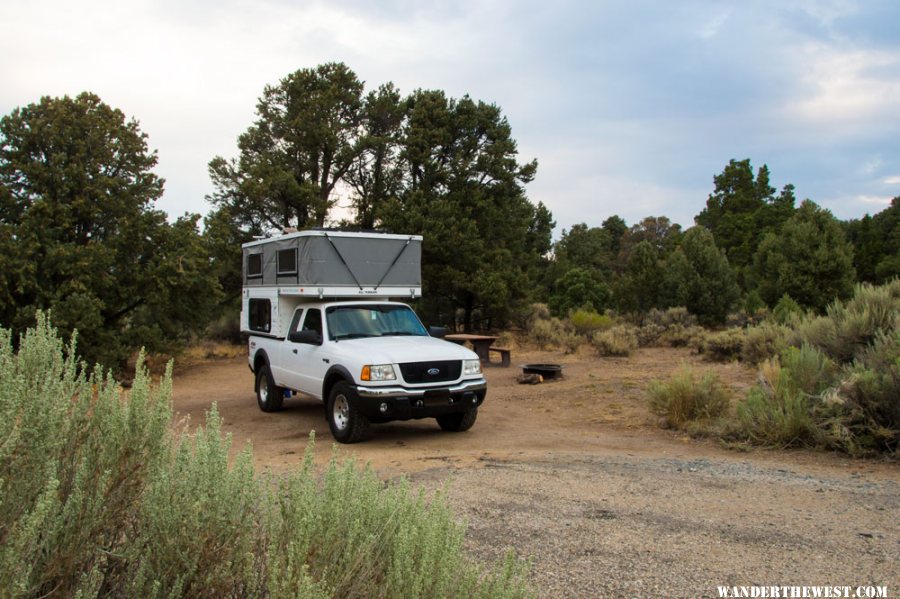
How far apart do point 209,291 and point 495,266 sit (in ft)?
38.8

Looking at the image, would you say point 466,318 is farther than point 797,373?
Yes

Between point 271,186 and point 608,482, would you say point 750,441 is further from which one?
point 271,186

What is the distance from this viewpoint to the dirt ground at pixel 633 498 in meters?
4.18

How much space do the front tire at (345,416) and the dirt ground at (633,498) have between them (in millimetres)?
201

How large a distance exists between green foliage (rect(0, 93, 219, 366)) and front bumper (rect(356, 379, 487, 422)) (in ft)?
28.1

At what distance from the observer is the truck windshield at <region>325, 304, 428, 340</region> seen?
9898 mm

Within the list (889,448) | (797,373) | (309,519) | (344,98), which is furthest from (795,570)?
(344,98)

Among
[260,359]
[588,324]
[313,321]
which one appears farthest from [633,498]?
[588,324]

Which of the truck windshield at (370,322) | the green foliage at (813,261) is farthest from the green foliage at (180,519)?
the green foliage at (813,261)

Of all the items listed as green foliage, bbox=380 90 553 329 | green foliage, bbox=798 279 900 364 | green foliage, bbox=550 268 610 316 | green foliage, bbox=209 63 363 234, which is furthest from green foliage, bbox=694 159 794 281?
green foliage, bbox=798 279 900 364

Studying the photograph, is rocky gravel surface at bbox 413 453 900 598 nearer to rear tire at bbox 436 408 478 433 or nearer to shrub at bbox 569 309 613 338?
rear tire at bbox 436 408 478 433

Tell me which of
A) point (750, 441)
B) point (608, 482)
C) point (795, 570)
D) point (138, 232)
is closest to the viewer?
point (795, 570)

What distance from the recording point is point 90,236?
52.8ft

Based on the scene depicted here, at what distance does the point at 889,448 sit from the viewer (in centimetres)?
746
